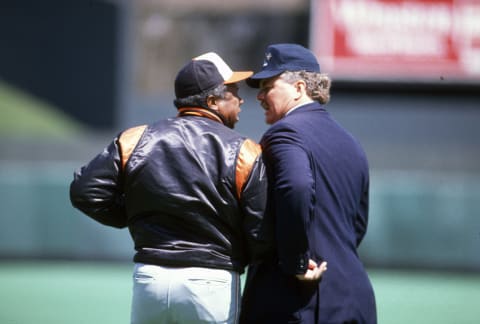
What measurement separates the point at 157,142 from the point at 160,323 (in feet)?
2.16

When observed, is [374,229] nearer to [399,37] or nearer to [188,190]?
[399,37]

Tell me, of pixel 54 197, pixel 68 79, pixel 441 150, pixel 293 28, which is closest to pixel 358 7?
pixel 293 28

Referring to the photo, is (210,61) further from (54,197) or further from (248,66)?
(248,66)

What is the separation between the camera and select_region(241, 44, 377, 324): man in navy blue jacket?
299 centimetres

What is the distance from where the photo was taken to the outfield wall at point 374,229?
930 cm

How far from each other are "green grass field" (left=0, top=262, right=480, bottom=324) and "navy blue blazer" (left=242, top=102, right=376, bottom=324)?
3348 millimetres

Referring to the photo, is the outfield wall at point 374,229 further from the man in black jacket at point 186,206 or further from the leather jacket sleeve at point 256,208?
the leather jacket sleeve at point 256,208

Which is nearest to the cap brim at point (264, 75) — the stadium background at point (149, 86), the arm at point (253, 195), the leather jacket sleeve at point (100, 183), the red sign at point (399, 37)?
the arm at point (253, 195)

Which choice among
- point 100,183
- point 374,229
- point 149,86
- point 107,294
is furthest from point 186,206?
point 149,86

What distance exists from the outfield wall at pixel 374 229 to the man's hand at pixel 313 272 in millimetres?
6399

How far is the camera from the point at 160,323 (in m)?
3.07

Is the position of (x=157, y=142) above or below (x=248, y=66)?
below

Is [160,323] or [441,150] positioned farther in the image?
[441,150]

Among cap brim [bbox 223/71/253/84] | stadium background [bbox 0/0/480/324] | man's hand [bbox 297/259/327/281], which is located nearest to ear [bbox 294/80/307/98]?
cap brim [bbox 223/71/253/84]
